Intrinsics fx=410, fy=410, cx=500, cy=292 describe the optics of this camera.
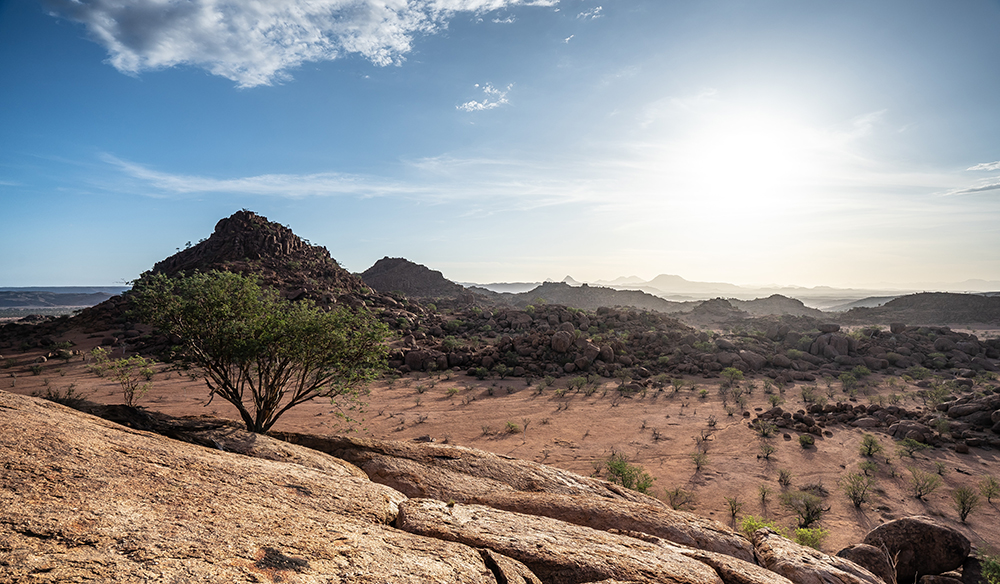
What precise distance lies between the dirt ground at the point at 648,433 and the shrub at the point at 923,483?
0.20m

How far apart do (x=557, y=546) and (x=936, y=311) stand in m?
103

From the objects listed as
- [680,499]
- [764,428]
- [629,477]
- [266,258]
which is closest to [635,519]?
[629,477]

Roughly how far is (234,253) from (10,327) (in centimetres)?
1799

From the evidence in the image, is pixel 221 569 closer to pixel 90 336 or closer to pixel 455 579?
pixel 455 579

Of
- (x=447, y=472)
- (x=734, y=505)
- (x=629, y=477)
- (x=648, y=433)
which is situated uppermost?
(x=447, y=472)

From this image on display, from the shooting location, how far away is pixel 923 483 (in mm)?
12375

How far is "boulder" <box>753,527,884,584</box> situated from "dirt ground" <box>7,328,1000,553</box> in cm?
485

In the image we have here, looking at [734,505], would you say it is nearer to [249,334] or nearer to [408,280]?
[249,334]

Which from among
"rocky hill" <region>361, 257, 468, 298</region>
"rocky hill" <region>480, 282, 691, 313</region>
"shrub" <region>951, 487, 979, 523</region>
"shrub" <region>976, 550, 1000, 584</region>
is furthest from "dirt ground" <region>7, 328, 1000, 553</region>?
"rocky hill" <region>480, 282, 691, 313</region>

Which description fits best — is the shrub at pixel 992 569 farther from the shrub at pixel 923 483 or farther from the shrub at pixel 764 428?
the shrub at pixel 764 428

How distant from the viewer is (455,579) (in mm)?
3387

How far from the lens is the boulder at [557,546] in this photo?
411 cm

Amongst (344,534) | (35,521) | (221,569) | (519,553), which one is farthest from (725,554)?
(35,521)

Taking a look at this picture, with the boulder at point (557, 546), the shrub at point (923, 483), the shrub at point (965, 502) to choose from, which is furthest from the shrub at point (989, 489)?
the boulder at point (557, 546)
